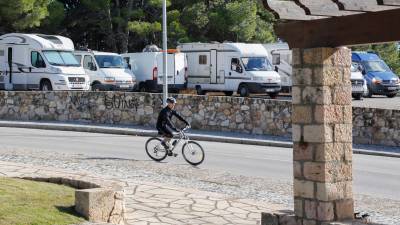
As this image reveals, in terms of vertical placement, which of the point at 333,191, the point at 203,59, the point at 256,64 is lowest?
the point at 333,191

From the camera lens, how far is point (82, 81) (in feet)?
112

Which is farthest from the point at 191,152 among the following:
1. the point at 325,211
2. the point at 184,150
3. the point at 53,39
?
the point at 53,39

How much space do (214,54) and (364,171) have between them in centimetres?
2093

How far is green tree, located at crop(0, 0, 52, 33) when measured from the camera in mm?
39406

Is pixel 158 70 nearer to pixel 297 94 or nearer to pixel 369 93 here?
pixel 369 93

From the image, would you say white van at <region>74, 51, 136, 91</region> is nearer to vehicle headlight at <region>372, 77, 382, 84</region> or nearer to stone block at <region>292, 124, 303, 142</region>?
vehicle headlight at <region>372, 77, 382, 84</region>

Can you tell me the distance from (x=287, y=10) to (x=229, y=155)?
460 inches

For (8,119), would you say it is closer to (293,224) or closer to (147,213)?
(147,213)

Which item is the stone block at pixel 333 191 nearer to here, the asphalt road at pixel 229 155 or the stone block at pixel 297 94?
the stone block at pixel 297 94

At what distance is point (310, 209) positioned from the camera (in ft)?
27.5

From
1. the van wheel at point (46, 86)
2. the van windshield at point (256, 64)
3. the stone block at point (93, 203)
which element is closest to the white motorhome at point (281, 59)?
the van windshield at point (256, 64)

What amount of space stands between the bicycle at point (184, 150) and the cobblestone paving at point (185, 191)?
0.42 metres

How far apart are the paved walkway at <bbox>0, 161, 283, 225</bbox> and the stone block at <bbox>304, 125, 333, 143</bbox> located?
2652mm

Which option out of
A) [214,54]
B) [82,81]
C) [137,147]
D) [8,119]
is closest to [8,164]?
[137,147]
